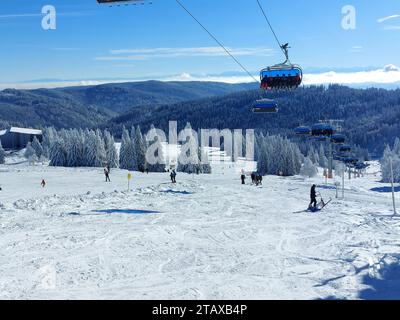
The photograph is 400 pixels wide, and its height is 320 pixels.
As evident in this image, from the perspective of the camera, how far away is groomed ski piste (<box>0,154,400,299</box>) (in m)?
9.03

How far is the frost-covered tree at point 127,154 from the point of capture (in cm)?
8412

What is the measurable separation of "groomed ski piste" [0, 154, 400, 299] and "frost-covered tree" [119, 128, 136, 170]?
61.9 m

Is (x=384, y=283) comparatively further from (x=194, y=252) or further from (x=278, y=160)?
(x=278, y=160)

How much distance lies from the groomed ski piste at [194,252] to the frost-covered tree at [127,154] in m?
61.9

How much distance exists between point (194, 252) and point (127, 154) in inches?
2912

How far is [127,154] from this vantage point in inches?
3344

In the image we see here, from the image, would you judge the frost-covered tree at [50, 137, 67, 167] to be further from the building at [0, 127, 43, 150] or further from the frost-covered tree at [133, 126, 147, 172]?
the building at [0, 127, 43, 150]

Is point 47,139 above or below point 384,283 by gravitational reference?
above

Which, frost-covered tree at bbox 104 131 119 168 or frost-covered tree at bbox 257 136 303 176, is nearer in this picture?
frost-covered tree at bbox 104 131 119 168

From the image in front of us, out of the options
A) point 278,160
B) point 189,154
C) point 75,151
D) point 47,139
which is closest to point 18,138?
point 47,139

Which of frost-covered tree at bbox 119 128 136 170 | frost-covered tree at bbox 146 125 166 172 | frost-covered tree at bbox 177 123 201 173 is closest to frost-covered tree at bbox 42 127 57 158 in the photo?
frost-covered tree at bbox 119 128 136 170

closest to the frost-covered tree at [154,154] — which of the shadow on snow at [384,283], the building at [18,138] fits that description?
the building at [18,138]
